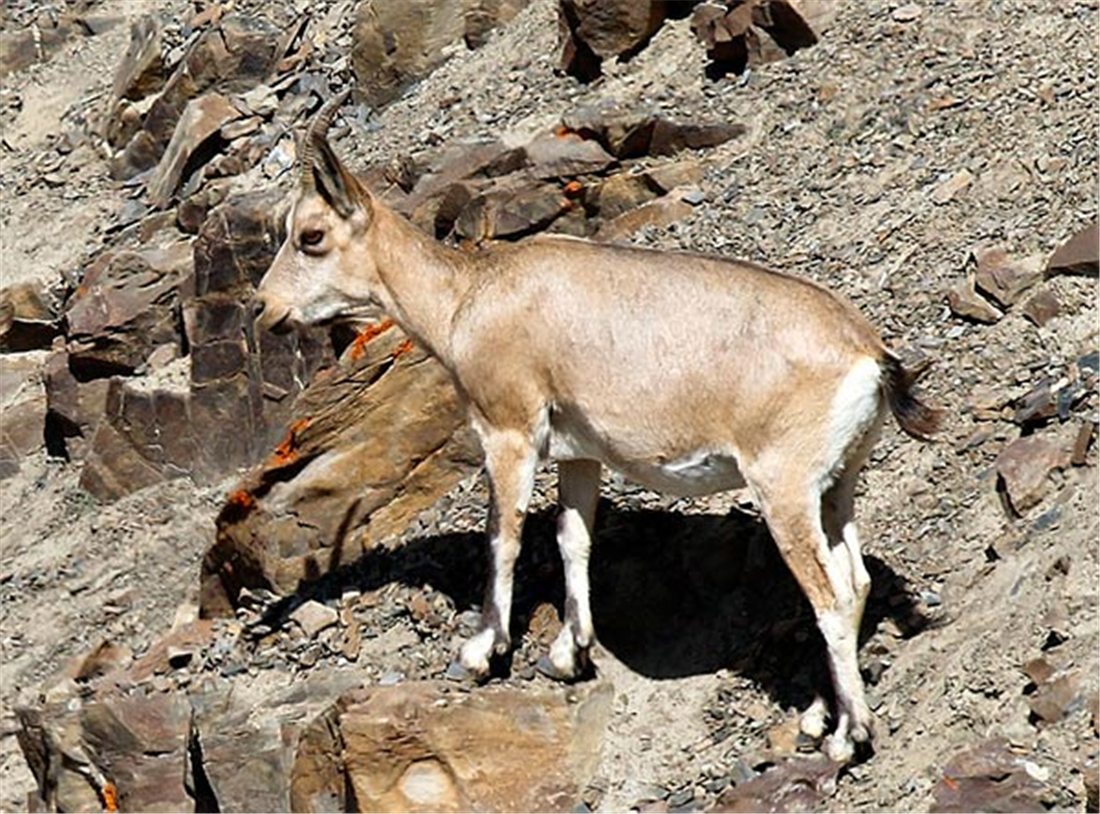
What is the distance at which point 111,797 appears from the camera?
593 inches

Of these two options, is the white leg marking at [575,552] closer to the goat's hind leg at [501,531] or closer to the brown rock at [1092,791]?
the goat's hind leg at [501,531]

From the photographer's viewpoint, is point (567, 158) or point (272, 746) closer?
point (272, 746)

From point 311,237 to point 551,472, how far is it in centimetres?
252

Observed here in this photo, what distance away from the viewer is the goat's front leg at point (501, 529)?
1314cm

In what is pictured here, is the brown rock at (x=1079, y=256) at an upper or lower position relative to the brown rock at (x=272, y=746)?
upper

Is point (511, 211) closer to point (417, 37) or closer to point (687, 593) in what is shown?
point (687, 593)

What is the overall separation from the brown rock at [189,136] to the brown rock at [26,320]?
6.27ft

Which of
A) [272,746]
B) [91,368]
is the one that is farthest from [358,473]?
[91,368]

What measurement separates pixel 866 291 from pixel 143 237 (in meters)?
10.8

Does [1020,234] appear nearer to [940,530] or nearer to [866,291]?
[866,291]

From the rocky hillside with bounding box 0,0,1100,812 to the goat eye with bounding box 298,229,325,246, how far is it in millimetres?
1887

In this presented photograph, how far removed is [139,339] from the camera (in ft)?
71.8

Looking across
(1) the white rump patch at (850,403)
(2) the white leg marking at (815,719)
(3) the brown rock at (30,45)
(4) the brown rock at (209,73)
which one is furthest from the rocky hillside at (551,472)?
(3) the brown rock at (30,45)

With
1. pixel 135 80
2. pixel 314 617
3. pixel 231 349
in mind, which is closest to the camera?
pixel 314 617
